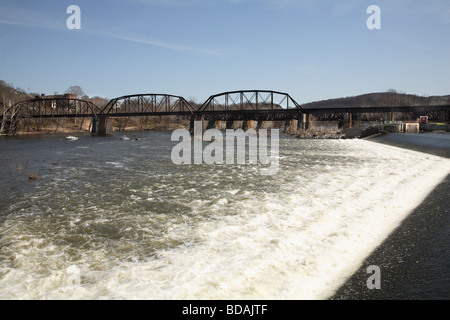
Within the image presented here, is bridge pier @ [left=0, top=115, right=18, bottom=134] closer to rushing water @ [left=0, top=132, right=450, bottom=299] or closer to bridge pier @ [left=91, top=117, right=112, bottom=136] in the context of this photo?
bridge pier @ [left=91, top=117, right=112, bottom=136]

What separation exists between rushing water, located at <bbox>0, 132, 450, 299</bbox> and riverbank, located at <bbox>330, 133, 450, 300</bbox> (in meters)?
0.28

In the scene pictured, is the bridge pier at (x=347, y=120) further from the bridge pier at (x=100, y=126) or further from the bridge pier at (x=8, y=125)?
the bridge pier at (x=8, y=125)

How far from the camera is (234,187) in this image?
12.9 metres

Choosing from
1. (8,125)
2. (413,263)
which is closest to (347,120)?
→ (413,263)

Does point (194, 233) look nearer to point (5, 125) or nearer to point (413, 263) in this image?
point (413, 263)

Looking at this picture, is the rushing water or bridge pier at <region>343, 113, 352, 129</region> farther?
bridge pier at <region>343, 113, 352, 129</region>

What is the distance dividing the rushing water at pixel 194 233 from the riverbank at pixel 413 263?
0.28 metres

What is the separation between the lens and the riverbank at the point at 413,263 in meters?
5.14

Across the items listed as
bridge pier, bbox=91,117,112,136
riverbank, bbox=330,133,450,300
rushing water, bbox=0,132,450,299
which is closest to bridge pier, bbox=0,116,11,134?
bridge pier, bbox=91,117,112,136

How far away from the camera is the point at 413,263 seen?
243 inches

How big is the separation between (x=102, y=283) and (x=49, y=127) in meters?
96.2

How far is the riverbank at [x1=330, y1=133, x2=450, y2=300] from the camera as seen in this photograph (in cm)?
514

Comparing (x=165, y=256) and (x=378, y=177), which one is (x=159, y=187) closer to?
(x=165, y=256)

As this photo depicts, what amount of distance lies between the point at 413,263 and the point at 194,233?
15.4 ft
